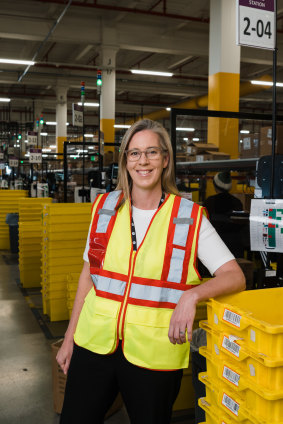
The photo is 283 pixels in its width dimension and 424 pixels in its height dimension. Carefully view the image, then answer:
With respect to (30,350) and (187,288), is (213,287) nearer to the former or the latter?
(187,288)

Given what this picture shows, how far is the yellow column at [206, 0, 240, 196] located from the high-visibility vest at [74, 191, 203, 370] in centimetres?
780

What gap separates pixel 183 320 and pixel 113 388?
47 centimetres

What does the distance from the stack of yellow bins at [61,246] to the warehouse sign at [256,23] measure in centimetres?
305

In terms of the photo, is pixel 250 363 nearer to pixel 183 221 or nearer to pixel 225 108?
pixel 183 221

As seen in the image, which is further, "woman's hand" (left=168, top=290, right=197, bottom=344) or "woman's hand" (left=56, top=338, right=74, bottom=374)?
"woman's hand" (left=56, top=338, right=74, bottom=374)

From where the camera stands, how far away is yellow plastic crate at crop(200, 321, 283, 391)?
1.47 metres

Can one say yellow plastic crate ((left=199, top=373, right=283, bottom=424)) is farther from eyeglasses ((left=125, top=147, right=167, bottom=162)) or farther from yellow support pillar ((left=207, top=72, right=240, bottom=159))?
yellow support pillar ((left=207, top=72, right=240, bottom=159))

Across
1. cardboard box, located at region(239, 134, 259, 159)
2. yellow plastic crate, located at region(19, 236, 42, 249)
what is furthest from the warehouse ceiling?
yellow plastic crate, located at region(19, 236, 42, 249)

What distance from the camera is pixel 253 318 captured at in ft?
5.06

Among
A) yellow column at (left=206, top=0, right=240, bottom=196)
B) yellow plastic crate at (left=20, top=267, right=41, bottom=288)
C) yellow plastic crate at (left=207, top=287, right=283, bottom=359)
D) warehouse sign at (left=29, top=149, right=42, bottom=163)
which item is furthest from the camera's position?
warehouse sign at (left=29, top=149, right=42, bottom=163)

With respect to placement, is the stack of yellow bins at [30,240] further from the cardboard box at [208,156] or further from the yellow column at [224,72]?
the yellow column at [224,72]

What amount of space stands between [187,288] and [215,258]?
0.17 metres

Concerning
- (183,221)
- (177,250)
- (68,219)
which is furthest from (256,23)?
(68,219)

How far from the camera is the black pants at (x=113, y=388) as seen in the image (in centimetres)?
174
